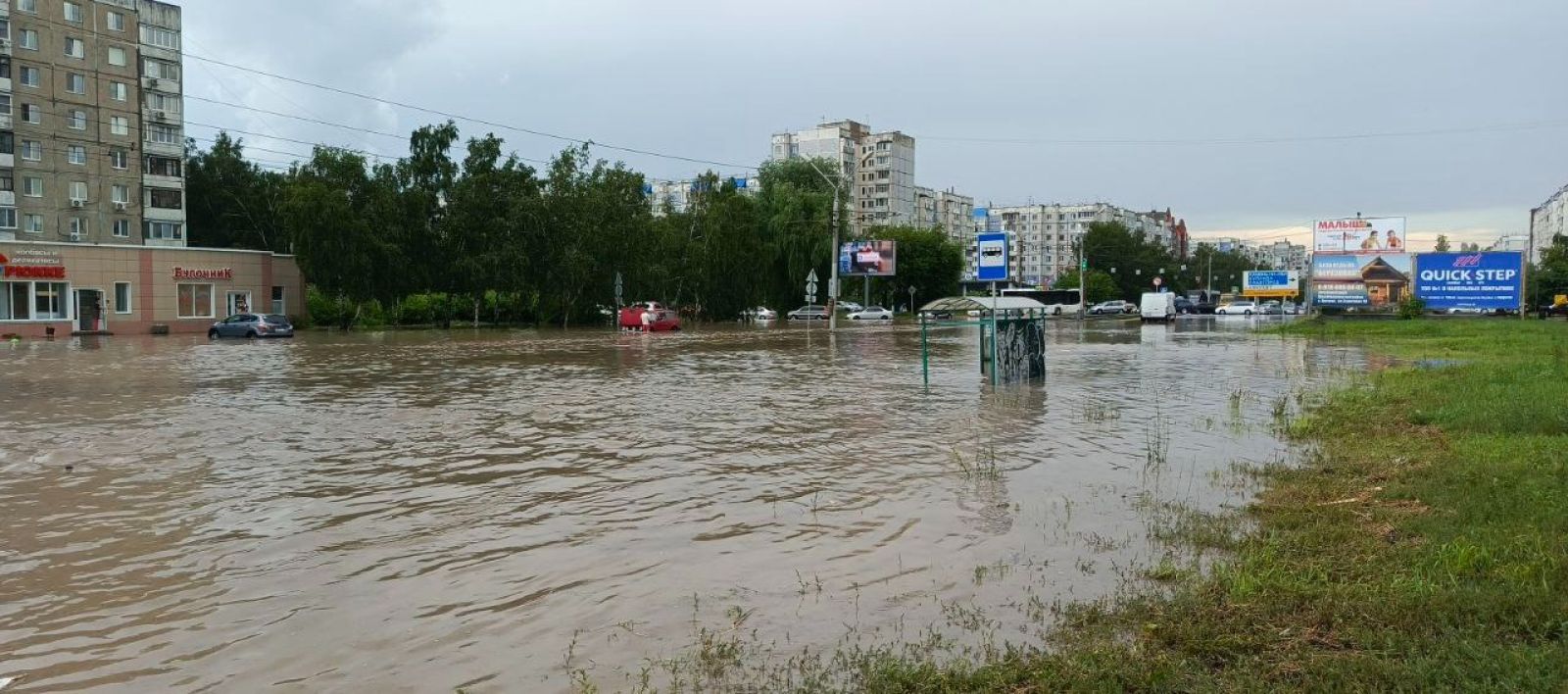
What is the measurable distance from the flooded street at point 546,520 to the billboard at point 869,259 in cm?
6064

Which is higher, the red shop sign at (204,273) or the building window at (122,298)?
the red shop sign at (204,273)

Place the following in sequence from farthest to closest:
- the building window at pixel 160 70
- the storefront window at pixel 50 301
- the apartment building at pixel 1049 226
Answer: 1. the apartment building at pixel 1049 226
2. the building window at pixel 160 70
3. the storefront window at pixel 50 301

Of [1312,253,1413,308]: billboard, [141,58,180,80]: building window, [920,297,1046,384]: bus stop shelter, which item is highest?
[141,58,180,80]: building window

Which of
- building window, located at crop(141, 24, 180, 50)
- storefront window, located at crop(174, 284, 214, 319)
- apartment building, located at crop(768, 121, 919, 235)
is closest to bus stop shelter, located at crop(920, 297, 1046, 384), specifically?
storefront window, located at crop(174, 284, 214, 319)

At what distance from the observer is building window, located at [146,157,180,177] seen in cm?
7431

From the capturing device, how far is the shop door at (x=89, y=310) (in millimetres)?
50906

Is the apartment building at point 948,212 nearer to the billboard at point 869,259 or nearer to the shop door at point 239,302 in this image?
the billboard at point 869,259

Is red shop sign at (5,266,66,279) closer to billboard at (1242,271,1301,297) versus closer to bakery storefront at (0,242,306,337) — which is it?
bakery storefront at (0,242,306,337)

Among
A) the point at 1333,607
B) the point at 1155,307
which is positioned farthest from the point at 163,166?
the point at 1333,607

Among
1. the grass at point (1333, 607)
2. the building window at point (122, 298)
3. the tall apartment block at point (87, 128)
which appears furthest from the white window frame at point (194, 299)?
the grass at point (1333, 607)

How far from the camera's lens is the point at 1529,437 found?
10047 millimetres

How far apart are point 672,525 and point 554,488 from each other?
2046 mm

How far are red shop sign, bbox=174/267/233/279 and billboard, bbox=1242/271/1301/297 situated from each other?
85.8 meters

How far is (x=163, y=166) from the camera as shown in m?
75.3
